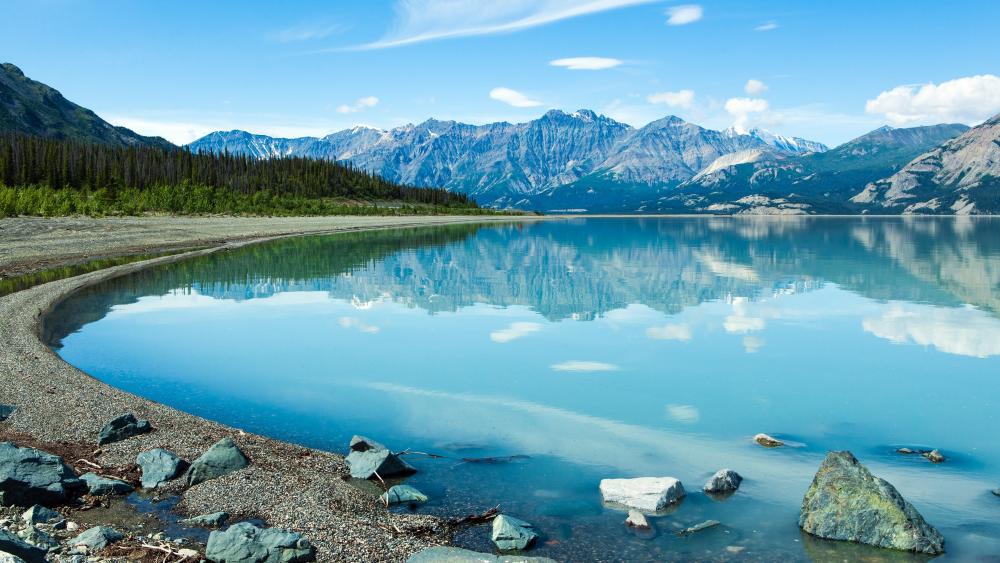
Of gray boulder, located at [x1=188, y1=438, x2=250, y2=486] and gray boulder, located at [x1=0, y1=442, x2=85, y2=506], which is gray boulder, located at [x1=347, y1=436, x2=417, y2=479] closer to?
gray boulder, located at [x1=188, y1=438, x2=250, y2=486]

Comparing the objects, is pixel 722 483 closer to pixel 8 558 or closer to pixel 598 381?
→ pixel 598 381

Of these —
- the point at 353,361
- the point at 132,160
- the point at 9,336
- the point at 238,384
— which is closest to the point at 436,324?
the point at 353,361

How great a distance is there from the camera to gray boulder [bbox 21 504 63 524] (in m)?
8.57

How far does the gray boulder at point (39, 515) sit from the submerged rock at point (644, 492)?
7.55m

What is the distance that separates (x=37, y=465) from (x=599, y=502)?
26.3ft

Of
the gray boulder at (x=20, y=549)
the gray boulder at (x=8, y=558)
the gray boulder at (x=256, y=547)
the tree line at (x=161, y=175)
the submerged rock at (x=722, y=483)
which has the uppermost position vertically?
the tree line at (x=161, y=175)

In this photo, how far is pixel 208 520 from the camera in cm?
910

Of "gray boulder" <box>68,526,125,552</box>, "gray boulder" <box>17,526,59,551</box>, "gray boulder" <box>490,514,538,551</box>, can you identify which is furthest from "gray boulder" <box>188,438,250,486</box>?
"gray boulder" <box>490,514,538,551</box>

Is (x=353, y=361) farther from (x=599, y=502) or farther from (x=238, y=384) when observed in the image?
(x=599, y=502)

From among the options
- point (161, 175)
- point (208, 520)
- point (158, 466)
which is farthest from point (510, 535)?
point (161, 175)

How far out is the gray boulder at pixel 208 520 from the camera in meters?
9.05

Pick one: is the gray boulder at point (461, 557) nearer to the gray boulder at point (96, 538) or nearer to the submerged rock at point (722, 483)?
the gray boulder at point (96, 538)

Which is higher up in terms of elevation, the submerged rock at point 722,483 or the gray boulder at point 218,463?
the gray boulder at point 218,463

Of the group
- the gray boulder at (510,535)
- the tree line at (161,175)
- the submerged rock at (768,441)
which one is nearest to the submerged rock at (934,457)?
the submerged rock at (768,441)
